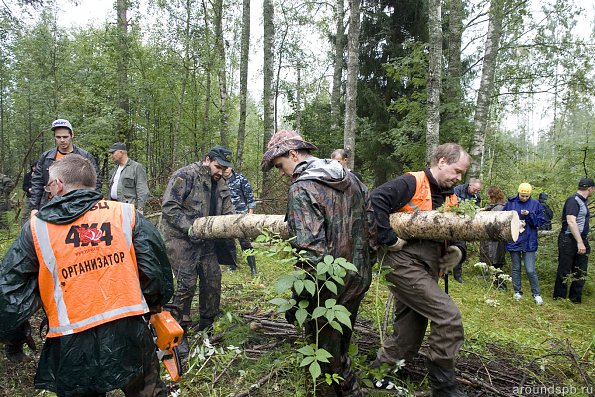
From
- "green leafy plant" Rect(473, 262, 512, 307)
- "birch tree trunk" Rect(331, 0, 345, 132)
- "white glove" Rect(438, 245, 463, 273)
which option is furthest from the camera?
"birch tree trunk" Rect(331, 0, 345, 132)

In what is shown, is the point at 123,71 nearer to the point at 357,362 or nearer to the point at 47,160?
the point at 47,160

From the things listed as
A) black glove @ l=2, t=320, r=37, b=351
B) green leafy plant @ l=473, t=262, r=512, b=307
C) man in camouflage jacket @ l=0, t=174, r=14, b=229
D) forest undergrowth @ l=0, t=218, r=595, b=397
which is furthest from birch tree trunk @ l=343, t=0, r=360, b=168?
man in camouflage jacket @ l=0, t=174, r=14, b=229

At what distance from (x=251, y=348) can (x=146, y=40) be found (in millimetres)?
15506

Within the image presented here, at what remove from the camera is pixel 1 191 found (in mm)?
10281

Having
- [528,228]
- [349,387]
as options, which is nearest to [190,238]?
[349,387]

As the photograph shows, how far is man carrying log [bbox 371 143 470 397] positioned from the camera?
2.96 m

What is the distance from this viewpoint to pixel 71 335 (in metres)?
2.20

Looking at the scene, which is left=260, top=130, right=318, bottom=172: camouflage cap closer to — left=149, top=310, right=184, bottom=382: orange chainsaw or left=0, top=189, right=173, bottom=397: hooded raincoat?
left=0, top=189, right=173, bottom=397: hooded raincoat

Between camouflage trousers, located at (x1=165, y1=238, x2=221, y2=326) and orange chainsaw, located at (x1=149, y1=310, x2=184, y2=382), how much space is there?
5.27 ft

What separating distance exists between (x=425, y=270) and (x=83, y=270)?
255 centimetres

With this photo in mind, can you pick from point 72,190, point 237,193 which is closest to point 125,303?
point 72,190

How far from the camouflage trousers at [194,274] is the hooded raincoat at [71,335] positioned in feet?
6.42

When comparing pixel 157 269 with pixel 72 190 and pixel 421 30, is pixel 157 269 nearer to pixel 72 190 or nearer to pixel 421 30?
pixel 72 190

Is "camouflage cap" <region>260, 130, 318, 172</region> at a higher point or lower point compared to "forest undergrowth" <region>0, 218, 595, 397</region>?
higher
